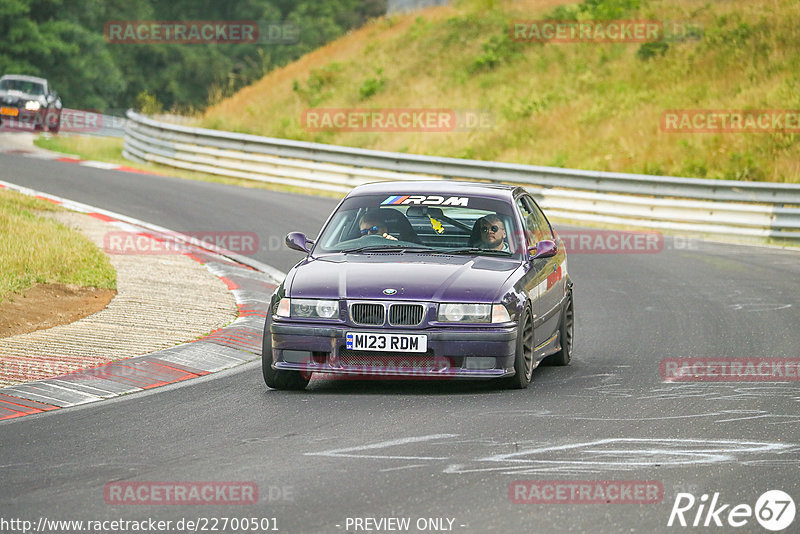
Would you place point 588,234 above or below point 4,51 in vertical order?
below

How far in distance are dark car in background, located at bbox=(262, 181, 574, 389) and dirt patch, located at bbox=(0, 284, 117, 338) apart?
284cm

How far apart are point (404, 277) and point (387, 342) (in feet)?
1.83

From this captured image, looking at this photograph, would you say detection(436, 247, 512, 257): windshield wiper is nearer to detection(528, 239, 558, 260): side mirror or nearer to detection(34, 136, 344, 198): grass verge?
detection(528, 239, 558, 260): side mirror

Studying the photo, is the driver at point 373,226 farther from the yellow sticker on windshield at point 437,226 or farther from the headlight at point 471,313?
the headlight at point 471,313

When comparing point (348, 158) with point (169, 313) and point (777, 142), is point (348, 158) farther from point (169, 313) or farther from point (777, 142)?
point (169, 313)

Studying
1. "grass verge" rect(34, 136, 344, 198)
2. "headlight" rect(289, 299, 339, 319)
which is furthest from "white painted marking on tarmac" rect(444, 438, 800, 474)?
"grass verge" rect(34, 136, 344, 198)

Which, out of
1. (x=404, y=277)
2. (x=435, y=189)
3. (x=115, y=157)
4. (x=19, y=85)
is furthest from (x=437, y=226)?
(x=19, y=85)

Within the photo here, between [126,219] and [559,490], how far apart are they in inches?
575

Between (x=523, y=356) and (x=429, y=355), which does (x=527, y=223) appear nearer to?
(x=523, y=356)

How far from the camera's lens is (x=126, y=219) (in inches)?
782

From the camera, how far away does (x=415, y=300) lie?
8.93 meters

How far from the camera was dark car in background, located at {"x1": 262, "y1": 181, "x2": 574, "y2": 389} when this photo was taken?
351 inches

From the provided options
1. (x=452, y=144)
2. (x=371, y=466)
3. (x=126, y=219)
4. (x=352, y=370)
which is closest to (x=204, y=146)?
(x=452, y=144)

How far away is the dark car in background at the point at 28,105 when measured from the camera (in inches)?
1490
